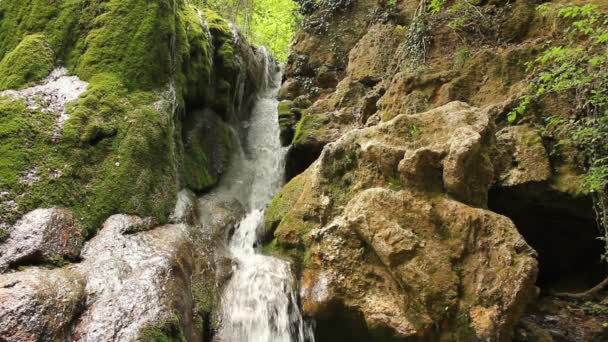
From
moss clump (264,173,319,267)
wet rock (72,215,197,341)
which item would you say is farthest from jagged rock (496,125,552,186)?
wet rock (72,215,197,341)

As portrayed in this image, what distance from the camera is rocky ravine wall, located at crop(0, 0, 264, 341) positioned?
421cm

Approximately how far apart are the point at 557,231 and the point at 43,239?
7275mm

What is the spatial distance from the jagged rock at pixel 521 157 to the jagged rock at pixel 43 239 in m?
5.89

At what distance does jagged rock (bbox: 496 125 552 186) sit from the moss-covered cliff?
526 cm

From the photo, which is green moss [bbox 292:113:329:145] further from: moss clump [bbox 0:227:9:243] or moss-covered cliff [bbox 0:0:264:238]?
moss clump [bbox 0:227:9:243]

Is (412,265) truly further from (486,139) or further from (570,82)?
(570,82)

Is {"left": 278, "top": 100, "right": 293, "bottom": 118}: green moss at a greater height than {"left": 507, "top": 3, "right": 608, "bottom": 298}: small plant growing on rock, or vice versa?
{"left": 278, "top": 100, "right": 293, "bottom": 118}: green moss

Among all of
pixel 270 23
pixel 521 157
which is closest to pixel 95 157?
pixel 521 157

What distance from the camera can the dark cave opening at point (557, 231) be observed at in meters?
5.95

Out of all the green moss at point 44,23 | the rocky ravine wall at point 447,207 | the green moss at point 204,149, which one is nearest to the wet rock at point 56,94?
the green moss at point 44,23

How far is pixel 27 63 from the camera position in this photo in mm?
6551

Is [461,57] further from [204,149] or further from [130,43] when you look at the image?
[130,43]

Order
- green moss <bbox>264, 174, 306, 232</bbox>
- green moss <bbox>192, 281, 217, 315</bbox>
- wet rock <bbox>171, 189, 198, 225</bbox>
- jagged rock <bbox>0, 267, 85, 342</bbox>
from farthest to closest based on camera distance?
green moss <bbox>264, 174, 306, 232</bbox> < wet rock <bbox>171, 189, 198, 225</bbox> < green moss <bbox>192, 281, 217, 315</bbox> < jagged rock <bbox>0, 267, 85, 342</bbox>

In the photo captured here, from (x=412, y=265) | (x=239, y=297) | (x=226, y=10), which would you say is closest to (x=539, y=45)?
(x=412, y=265)
